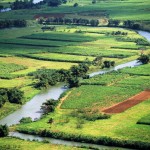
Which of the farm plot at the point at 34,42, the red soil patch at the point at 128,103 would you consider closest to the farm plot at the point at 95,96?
the red soil patch at the point at 128,103

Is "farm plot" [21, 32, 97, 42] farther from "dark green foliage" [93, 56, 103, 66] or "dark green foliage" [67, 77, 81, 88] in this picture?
"dark green foliage" [67, 77, 81, 88]

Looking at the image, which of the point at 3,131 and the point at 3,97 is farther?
the point at 3,97

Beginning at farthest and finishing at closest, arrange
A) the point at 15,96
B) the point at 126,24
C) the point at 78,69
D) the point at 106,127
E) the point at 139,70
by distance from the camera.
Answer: the point at 126,24 < the point at 139,70 < the point at 78,69 < the point at 15,96 < the point at 106,127

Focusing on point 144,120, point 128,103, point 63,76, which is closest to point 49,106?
point 128,103

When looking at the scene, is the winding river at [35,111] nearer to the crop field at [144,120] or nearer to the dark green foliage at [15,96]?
the dark green foliage at [15,96]

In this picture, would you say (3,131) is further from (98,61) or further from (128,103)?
(98,61)

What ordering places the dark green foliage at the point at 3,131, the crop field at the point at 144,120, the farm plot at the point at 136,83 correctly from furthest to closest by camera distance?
1. the farm plot at the point at 136,83
2. the crop field at the point at 144,120
3. the dark green foliage at the point at 3,131

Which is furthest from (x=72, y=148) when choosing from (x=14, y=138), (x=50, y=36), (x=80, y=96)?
(x=50, y=36)
